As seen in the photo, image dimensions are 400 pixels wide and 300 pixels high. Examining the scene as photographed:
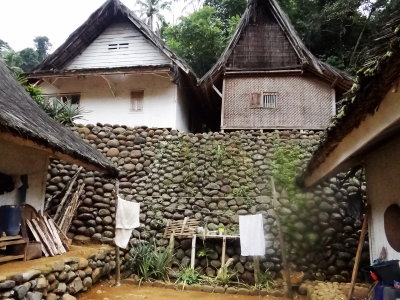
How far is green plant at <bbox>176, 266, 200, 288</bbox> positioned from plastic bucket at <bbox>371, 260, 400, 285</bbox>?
14.9 feet

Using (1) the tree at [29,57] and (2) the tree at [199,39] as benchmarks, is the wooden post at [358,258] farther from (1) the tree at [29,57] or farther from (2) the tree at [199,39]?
(1) the tree at [29,57]

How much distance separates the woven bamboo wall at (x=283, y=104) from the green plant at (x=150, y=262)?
5.91m

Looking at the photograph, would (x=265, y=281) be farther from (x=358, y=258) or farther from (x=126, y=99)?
(x=126, y=99)

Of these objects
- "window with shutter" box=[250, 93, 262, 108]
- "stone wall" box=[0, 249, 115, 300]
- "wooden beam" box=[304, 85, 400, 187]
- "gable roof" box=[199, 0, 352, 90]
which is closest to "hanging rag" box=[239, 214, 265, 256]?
"wooden beam" box=[304, 85, 400, 187]

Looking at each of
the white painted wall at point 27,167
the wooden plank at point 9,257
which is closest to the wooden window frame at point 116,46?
the white painted wall at point 27,167

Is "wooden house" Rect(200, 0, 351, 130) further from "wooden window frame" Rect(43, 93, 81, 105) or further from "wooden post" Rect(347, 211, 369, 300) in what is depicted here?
"wooden post" Rect(347, 211, 369, 300)

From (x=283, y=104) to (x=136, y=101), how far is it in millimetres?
5740

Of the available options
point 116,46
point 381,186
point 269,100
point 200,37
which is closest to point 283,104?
point 269,100

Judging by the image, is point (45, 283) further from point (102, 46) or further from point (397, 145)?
point (102, 46)

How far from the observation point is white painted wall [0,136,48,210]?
5.73m

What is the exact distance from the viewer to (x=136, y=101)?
1278 centimetres

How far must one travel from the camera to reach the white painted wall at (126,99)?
40.7ft

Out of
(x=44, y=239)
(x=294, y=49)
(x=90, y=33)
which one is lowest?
(x=44, y=239)

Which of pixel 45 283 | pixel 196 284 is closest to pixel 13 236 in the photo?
pixel 45 283
